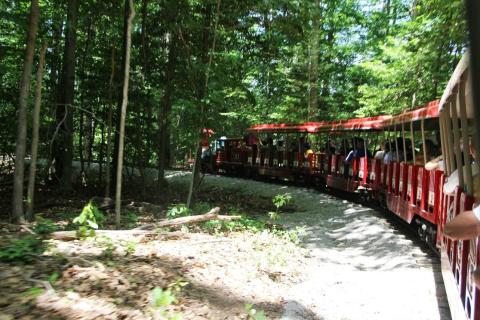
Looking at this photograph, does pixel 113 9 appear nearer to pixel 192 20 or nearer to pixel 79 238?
pixel 192 20

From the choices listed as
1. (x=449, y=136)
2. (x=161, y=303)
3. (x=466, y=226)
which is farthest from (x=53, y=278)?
(x=449, y=136)

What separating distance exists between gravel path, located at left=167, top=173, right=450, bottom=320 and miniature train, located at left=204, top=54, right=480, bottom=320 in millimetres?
510

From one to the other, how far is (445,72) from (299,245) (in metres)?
10.3

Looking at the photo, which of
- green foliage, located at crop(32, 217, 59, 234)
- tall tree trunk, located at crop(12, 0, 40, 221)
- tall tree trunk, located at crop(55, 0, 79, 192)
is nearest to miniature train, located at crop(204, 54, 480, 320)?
green foliage, located at crop(32, 217, 59, 234)

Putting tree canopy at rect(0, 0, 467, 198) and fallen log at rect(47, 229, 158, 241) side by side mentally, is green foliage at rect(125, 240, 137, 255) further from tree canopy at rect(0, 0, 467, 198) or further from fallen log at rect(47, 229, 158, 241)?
tree canopy at rect(0, 0, 467, 198)

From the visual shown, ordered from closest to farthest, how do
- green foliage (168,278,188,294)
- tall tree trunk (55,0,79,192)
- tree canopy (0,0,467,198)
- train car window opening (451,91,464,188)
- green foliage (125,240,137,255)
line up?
train car window opening (451,91,464,188) < green foliage (168,278,188,294) < green foliage (125,240,137,255) < tree canopy (0,0,467,198) < tall tree trunk (55,0,79,192)

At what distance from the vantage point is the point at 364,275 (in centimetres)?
744

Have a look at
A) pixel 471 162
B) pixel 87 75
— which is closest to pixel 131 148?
pixel 87 75

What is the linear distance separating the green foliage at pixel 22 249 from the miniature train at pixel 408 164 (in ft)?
13.0

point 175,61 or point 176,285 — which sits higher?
point 175,61

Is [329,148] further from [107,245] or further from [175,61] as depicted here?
[107,245]

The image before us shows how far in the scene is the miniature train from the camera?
14.1 feet

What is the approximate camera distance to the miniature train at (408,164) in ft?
14.1

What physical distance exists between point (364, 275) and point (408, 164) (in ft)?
10.8
